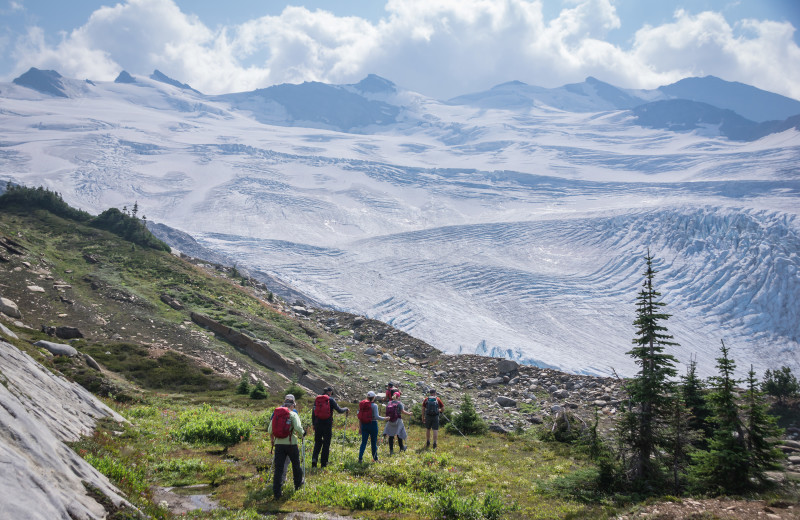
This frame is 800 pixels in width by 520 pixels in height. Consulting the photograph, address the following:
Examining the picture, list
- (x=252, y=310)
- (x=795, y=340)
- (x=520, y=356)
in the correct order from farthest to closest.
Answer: (x=795, y=340), (x=520, y=356), (x=252, y=310)

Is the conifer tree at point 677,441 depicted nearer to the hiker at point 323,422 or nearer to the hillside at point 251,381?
the hillside at point 251,381

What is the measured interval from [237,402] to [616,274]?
73.9m

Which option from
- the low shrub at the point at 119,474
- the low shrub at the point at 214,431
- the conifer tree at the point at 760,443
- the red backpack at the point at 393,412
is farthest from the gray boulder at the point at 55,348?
the conifer tree at the point at 760,443

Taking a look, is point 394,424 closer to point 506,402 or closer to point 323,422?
point 323,422

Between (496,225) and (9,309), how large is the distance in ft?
286

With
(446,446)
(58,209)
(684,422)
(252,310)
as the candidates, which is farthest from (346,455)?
(58,209)

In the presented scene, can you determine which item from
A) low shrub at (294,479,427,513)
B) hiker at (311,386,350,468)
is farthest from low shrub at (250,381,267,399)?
low shrub at (294,479,427,513)

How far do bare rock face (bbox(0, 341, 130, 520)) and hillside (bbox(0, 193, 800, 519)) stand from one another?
1.39 feet

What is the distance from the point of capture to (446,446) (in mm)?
15820

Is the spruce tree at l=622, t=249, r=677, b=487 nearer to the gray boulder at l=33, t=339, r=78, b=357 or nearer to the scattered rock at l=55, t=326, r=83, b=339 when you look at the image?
the gray boulder at l=33, t=339, r=78, b=357

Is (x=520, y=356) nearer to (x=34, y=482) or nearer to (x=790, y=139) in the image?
(x=34, y=482)

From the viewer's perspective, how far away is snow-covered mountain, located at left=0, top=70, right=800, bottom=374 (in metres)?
67.7

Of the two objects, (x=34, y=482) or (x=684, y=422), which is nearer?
(x=34, y=482)

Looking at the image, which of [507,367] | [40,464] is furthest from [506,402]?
[40,464]
